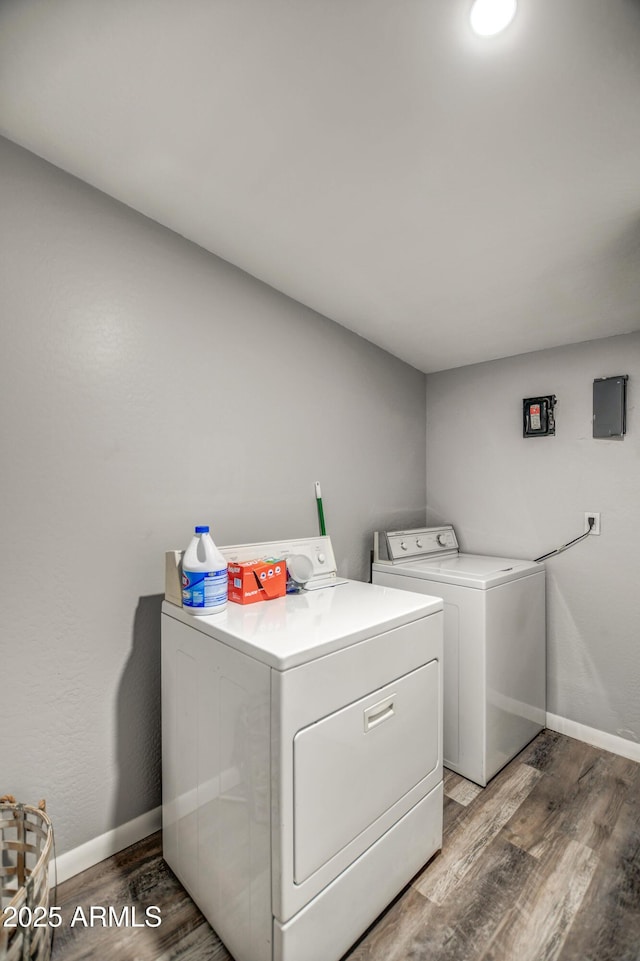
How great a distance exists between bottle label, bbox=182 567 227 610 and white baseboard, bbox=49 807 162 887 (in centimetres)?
85

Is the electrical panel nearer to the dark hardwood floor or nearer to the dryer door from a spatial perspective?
the dryer door

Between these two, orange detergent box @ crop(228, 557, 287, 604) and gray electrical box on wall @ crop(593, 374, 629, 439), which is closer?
orange detergent box @ crop(228, 557, 287, 604)

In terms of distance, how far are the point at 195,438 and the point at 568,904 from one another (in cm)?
191

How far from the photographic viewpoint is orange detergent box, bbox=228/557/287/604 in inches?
56.0

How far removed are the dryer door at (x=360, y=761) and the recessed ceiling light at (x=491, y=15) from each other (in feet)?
5.01

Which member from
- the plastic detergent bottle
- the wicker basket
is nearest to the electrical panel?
the plastic detergent bottle

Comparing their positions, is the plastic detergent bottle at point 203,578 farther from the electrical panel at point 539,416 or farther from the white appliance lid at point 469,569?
the electrical panel at point 539,416

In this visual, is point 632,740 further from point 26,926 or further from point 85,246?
point 85,246

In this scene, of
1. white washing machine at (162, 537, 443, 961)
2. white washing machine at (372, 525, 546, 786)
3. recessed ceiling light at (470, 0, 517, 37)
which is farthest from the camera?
white washing machine at (372, 525, 546, 786)

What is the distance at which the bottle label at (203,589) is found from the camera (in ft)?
4.19

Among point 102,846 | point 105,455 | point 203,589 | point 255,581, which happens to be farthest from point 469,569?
point 102,846

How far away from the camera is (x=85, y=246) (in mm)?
1389

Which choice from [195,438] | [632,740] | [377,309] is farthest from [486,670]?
[377,309]

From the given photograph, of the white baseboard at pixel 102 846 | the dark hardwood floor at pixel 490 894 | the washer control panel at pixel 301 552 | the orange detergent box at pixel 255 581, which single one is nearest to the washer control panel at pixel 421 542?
the washer control panel at pixel 301 552
